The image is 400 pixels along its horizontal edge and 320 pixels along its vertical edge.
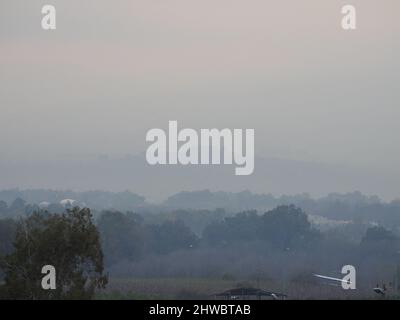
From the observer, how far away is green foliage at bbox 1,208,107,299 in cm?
3631

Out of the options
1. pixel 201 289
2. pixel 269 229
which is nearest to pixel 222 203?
pixel 269 229

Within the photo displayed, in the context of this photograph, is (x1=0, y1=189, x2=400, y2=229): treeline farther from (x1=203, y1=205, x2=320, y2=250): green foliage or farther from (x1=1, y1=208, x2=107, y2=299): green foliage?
(x1=1, y1=208, x2=107, y2=299): green foliage

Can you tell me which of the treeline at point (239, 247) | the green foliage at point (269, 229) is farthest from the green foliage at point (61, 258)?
the green foliage at point (269, 229)

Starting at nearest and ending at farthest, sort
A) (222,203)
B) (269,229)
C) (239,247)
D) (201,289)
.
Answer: (201,289), (239,247), (269,229), (222,203)

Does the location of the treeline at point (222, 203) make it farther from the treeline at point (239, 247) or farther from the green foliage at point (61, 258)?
the green foliage at point (61, 258)

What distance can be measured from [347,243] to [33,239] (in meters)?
41.0

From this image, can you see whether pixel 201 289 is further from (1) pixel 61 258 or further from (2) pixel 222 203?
(2) pixel 222 203

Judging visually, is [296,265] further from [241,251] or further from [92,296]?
[92,296]

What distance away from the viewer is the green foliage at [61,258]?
36.3 metres

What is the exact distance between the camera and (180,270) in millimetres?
62781

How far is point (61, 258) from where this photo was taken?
37.4 m

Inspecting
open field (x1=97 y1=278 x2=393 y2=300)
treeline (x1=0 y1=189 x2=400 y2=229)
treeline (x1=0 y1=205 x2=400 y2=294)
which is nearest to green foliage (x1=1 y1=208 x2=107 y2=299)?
open field (x1=97 y1=278 x2=393 y2=300)

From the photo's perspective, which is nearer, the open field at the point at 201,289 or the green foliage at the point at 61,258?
the green foliage at the point at 61,258
